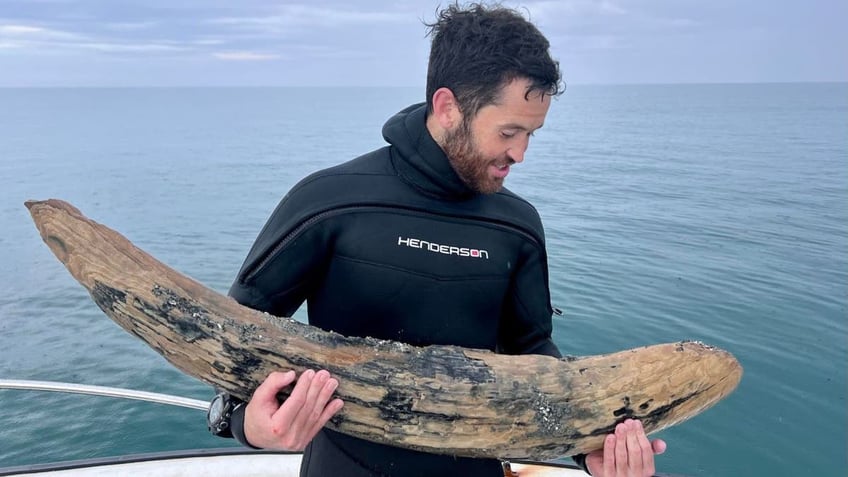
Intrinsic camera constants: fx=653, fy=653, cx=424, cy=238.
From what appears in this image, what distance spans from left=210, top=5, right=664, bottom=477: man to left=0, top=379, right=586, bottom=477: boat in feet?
6.50

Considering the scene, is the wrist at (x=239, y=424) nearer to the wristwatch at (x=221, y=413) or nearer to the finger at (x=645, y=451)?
the wristwatch at (x=221, y=413)

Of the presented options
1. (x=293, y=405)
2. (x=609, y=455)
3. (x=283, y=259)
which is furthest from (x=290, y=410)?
(x=609, y=455)

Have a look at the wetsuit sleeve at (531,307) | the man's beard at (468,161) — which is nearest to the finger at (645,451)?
the wetsuit sleeve at (531,307)

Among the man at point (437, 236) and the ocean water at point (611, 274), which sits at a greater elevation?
the man at point (437, 236)

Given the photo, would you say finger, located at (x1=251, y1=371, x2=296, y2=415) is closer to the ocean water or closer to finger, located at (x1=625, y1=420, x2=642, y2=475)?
finger, located at (x1=625, y1=420, x2=642, y2=475)

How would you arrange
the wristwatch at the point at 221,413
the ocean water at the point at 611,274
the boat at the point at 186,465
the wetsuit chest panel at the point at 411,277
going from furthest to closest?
the ocean water at the point at 611,274 < the boat at the point at 186,465 < the wetsuit chest panel at the point at 411,277 < the wristwatch at the point at 221,413

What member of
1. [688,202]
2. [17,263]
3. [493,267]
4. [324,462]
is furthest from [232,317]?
[688,202]

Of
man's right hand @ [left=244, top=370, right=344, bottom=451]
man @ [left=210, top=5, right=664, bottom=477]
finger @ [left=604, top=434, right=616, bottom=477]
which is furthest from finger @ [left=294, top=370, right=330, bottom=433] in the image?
finger @ [left=604, top=434, right=616, bottom=477]

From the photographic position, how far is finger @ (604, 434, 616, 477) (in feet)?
7.85

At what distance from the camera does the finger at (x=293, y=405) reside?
2.10 metres

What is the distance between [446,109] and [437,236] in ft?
1.66

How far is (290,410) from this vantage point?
2109 millimetres

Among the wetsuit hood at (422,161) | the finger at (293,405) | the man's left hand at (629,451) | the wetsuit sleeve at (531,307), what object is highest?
the wetsuit hood at (422,161)

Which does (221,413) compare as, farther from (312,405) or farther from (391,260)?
(391,260)
